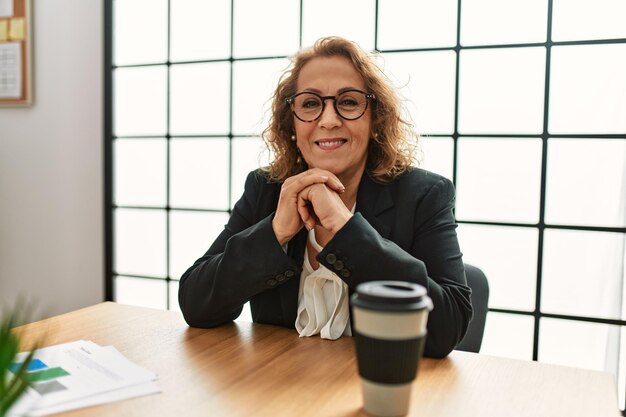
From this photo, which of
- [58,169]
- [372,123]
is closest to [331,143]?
[372,123]

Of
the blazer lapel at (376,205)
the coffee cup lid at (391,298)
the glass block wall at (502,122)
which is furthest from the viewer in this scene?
the glass block wall at (502,122)

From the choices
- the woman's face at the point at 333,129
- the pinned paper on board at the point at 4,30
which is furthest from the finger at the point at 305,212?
the pinned paper on board at the point at 4,30

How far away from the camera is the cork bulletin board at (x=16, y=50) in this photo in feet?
9.37

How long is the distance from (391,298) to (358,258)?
45 centimetres

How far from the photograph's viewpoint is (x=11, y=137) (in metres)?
2.99

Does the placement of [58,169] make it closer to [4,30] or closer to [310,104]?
[4,30]

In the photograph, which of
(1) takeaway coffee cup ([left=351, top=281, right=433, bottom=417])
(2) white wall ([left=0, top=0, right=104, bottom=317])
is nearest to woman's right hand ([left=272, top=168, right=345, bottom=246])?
(1) takeaway coffee cup ([left=351, top=281, right=433, bottom=417])

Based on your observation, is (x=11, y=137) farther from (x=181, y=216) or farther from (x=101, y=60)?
(x=181, y=216)

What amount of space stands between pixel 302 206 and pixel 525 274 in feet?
4.21

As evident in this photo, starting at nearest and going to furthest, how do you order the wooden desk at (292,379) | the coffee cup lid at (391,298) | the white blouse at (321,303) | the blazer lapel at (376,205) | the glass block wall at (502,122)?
the coffee cup lid at (391,298) → the wooden desk at (292,379) → the white blouse at (321,303) → the blazer lapel at (376,205) → the glass block wall at (502,122)

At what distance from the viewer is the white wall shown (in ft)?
9.23

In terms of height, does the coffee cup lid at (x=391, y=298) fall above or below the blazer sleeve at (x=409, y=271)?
above

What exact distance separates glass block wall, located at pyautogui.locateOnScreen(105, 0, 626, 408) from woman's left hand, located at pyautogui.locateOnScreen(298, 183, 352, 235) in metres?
0.60

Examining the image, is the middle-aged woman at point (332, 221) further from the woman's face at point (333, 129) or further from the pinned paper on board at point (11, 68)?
the pinned paper on board at point (11, 68)
